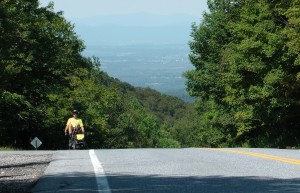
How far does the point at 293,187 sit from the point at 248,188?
570 millimetres

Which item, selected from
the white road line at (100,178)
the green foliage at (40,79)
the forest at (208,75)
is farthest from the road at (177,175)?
the green foliage at (40,79)

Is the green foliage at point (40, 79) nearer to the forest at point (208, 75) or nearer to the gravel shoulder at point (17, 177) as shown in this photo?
the forest at point (208, 75)

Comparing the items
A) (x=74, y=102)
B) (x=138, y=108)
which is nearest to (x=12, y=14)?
(x=74, y=102)

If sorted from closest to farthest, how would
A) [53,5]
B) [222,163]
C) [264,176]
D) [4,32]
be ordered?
[264,176]
[222,163]
[4,32]
[53,5]

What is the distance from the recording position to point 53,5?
4738 cm

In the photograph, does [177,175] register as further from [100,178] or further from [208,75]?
[208,75]

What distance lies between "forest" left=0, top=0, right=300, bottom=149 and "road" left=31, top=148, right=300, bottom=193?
15.6 m

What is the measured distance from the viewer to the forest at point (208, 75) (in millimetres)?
32438

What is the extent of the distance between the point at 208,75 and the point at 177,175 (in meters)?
35.0

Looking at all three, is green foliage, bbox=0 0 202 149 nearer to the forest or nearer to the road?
the forest

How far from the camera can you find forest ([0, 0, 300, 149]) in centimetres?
3244

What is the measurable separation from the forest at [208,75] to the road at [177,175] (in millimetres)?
15569

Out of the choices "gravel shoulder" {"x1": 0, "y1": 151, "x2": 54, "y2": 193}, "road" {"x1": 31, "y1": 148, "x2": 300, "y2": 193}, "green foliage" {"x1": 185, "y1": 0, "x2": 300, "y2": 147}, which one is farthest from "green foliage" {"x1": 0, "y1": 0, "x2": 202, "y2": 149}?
"road" {"x1": 31, "y1": 148, "x2": 300, "y2": 193}

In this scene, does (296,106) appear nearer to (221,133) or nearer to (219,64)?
(219,64)
